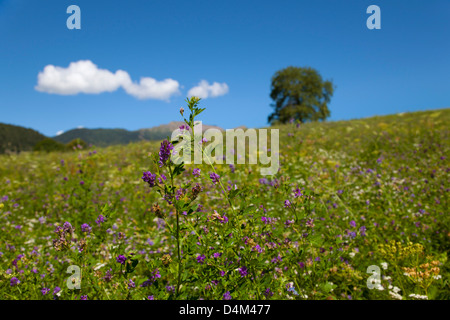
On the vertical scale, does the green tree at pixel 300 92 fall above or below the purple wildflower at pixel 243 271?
above

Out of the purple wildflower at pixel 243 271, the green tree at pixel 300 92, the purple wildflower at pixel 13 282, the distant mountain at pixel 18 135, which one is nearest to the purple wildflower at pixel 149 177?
the purple wildflower at pixel 243 271

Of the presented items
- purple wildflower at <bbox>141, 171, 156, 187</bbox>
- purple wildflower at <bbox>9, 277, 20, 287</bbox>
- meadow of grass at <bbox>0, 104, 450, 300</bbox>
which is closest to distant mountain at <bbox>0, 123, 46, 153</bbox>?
meadow of grass at <bbox>0, 104, 450, 300</bbox>

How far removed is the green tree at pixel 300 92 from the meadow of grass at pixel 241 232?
110 feet

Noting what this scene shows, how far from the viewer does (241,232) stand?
2307 mm

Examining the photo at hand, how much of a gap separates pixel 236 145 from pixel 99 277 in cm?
756

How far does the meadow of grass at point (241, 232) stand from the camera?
2262 millimetres

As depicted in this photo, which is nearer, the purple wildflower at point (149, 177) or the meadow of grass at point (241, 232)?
the purple wildflower at point (149, 177)

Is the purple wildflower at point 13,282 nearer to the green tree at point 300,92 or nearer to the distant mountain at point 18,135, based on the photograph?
the green tree at point 300,92

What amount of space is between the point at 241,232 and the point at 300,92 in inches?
1729

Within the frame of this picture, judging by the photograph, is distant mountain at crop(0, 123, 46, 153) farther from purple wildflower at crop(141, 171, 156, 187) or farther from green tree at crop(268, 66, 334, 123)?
purple wildflower at crop(141, 171, 156, 187)

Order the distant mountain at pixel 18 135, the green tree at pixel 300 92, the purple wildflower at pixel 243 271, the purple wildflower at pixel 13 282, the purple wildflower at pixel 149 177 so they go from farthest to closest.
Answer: the distant mountain at pixel 18 135 < the green tree at pixel 300 92 < the purple wildflower at pixel 13 282 < the purple wildflower at pixel 243 271 < the purple wildflower at pixel 149 177

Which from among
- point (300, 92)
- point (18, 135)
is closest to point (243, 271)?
point (300, 92)
